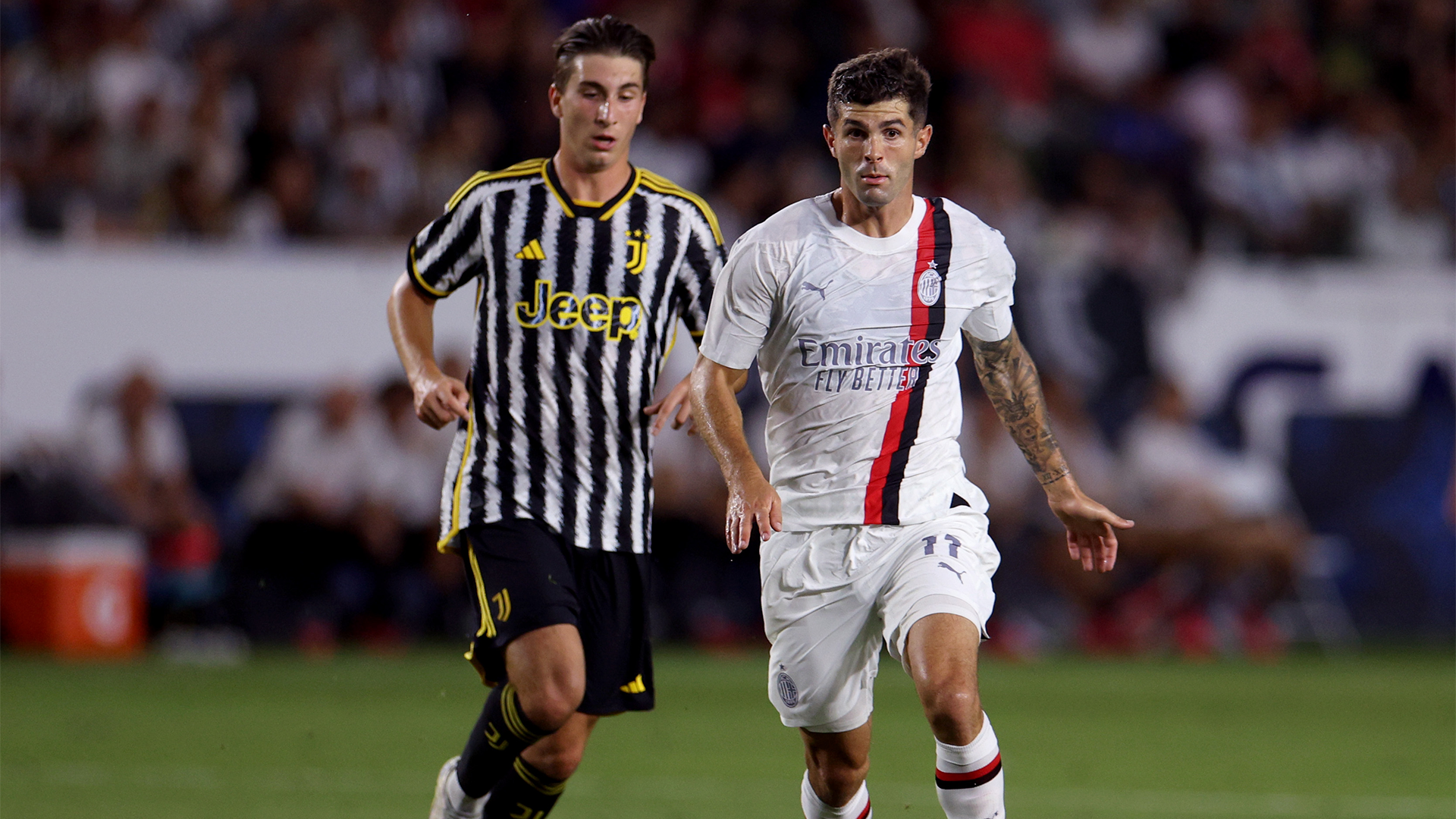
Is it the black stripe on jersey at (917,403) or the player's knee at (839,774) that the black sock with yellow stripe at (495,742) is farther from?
the black stripe on jersey at (917,403)

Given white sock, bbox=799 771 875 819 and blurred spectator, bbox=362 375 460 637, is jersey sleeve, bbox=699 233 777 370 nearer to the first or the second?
white sock, bbox=799 771 875 819

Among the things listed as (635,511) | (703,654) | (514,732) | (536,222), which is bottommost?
(703,654)

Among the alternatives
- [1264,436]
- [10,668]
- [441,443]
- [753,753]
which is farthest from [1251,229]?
[10,668]

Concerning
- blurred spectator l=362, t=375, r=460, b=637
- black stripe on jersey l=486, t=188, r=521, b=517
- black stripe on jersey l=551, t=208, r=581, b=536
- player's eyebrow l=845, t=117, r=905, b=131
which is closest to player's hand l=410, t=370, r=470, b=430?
black stripe on jersey l=486, t=188, r=521, b=517

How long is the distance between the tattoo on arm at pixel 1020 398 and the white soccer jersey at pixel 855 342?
0.49ft

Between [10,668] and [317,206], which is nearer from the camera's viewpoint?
[10,668]

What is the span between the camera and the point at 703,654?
46.0 ft

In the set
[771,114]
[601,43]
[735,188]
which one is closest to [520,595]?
[601,43]

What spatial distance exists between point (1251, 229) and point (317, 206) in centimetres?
786

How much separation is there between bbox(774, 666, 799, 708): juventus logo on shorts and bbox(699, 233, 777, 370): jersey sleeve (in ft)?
3.00

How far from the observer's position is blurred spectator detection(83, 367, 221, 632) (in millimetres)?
13047

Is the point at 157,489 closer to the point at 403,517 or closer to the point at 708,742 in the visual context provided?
the point at 403,517

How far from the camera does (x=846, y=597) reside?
548cm

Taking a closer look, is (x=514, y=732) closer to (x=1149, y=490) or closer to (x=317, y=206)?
(x=317, y=206)
